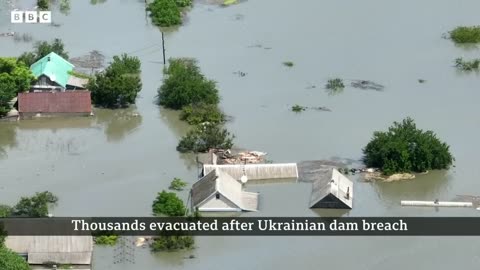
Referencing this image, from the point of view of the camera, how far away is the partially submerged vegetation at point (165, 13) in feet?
105

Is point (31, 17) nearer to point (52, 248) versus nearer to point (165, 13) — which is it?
point (165, 13)

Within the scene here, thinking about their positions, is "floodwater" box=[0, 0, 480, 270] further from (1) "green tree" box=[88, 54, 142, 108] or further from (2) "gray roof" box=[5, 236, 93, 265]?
(2) "gray roof" box=[5, 236, 93, 265]

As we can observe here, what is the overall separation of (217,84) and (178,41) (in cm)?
433

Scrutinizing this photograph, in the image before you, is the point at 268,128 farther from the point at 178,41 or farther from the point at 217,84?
the point at 178,41

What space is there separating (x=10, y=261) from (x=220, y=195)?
4735 millimetres

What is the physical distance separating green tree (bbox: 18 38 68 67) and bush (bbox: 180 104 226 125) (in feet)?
15.6

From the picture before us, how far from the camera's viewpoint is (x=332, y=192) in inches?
770

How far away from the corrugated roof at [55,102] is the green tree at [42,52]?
2.02 metres

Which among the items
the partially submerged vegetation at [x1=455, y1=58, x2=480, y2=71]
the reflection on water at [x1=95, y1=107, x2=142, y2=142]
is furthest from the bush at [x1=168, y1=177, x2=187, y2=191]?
the partially submerged vegetation at [x1=455, y1=58, x2=480, y2=71]

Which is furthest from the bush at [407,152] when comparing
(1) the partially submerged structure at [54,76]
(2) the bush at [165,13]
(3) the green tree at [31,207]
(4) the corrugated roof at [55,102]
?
(2) the bush at [165,13]

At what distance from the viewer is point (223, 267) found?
17781 millimetres

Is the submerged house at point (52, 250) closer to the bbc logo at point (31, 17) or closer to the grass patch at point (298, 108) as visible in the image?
the grass patch at point (298, 108)

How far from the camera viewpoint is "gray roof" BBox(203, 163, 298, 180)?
20812 mm

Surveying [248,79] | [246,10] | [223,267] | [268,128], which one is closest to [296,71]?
[248,79]
